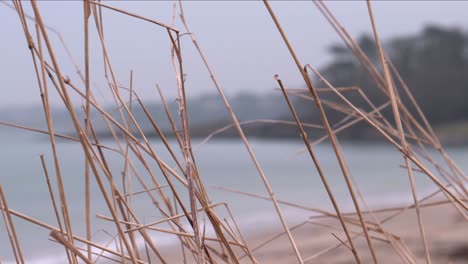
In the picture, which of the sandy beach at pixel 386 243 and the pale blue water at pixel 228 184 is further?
the pale blue water at pixel 228 184

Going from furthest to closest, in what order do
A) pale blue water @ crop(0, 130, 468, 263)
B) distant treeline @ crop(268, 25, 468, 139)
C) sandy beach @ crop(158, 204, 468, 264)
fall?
distant treeline @ crop(268, 25, 468, 139) < pale blue water @ crop(0, 130, 468, 263) < sandy beach @ crop(158, 204, 468, 264)

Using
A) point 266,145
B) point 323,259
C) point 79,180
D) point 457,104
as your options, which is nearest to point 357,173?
point 266,145

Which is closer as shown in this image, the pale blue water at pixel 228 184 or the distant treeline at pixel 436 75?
the pale blue water at pixel 228 184

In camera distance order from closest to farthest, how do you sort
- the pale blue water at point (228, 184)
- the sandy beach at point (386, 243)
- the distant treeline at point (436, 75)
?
the sandy beach at point (386, 243)
the pale blue water at point (228, 184)
the distant treeline at point (436, 75)

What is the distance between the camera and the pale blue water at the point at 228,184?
1.68m

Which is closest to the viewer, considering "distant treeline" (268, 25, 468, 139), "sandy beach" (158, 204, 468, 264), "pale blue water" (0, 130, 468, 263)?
"sandy beach" (158, 204, 468, 264)

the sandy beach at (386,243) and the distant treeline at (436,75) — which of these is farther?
the distant treeline at (436,75)

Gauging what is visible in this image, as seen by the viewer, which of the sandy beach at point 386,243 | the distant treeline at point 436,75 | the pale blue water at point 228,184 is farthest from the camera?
the distant treeline at point 436,75

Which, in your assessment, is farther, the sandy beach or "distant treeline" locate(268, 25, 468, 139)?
"distant treeline" locate(268, 25, 468, 139)

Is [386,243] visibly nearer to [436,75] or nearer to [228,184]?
[228,184]

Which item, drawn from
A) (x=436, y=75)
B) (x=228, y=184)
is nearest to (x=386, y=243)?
(x=228, y=184)

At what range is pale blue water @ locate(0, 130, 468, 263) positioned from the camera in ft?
5.50

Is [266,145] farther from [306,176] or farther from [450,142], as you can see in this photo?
[450,142]

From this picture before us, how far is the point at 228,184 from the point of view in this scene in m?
2.66
